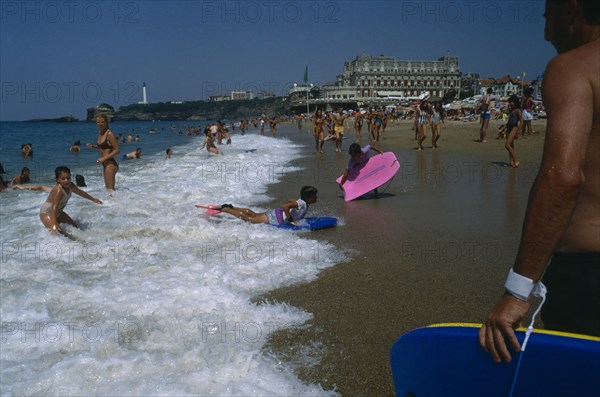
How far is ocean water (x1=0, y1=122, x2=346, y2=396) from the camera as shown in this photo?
307 centimetres

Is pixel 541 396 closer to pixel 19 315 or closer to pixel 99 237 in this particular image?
pixel 19 315

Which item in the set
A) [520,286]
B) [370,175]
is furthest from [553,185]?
[370,175]

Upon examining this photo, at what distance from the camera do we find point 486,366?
64.2 inches

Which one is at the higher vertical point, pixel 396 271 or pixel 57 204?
pixel 57 204

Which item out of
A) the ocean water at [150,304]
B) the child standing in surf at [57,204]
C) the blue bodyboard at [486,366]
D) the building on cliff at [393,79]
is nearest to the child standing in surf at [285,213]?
the ocean water at [150,304]

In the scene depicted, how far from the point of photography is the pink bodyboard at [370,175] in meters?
9.14

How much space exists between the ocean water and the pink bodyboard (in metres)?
2.69

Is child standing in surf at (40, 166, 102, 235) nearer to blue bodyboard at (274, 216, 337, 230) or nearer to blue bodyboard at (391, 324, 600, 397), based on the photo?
blue bodyboard at (274, 216, 337, 230)

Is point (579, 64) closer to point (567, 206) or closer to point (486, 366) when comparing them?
point (567, 206)

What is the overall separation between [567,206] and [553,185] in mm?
78

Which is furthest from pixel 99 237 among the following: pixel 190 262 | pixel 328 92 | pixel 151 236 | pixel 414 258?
pixel 328 92

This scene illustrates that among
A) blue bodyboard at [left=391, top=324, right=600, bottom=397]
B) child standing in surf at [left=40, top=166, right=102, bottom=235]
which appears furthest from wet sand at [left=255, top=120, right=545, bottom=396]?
child standing in surf at [left=40, top=166, right=102, bottom=235]

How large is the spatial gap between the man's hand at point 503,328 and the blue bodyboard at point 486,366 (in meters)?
0.02

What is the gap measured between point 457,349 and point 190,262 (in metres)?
4.13
